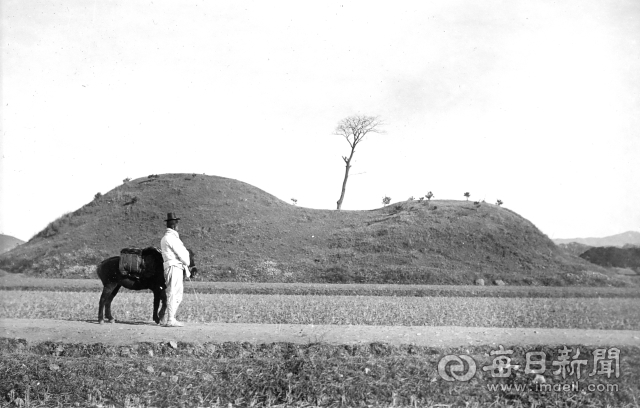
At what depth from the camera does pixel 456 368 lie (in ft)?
29.0

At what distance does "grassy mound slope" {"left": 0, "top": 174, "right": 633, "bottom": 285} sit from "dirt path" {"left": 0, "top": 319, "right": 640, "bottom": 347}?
3032 centimetres

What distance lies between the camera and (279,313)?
18266 millimetres

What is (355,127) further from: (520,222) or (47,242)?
(47,242)

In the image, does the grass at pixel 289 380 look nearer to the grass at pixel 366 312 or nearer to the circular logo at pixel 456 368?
the circular logo at pixel 456 368

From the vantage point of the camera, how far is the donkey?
42.5 feet

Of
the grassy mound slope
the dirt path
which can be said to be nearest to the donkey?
the dirt path

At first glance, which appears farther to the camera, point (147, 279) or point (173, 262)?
point (147, 279)

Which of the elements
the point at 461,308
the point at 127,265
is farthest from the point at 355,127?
Answer: the point at 127,265

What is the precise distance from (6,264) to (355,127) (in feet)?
102

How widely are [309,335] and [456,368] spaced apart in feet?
9.76

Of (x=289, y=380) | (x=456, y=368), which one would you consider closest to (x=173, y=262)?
(x=289, y=380)

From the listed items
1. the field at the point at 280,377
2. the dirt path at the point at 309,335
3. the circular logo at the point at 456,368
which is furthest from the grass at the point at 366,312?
the circular logo at the point at 456,368

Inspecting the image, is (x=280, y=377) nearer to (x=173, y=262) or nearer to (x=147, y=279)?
(x=173, y=262)

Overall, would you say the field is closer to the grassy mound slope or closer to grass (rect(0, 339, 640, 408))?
grass (rect(0, 339, 640, 408))
